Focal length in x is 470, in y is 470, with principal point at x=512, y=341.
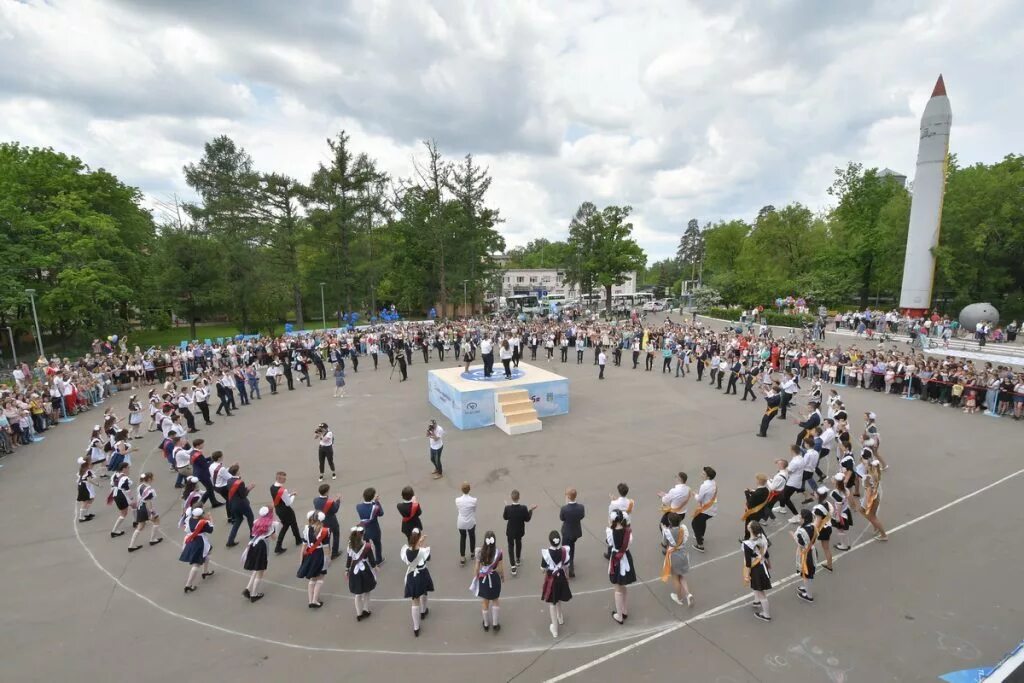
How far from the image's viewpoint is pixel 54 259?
89.8 ft

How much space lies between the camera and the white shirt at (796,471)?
812 centimetres

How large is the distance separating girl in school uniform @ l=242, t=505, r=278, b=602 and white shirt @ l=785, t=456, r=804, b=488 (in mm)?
8347

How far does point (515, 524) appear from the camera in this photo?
6.74 m

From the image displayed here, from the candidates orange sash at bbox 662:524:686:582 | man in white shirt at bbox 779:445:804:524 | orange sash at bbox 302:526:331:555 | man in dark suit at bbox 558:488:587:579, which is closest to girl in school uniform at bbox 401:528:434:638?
orange sash at bbox 302:526:331:555

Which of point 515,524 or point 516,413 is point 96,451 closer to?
point 515,524

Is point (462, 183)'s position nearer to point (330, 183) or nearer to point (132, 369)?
point (330, 183)

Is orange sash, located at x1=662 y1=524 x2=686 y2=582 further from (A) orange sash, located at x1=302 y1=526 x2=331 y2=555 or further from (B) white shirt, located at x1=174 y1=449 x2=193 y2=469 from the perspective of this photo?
(B) white shirt, located at x1=174 y1=449 x2=193 y2=469

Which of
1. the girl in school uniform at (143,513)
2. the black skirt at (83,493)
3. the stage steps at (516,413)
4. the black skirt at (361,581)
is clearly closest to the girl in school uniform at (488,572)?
the black skirt at (361,581)

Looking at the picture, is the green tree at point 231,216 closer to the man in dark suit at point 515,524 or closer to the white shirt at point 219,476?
the white shirt at point 219,476

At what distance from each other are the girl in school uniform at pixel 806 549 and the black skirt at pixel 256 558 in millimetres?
7156

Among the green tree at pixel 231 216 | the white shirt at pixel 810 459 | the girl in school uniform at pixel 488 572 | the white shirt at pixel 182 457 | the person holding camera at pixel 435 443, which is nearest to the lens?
the girl in school uniform at pixel 488 572

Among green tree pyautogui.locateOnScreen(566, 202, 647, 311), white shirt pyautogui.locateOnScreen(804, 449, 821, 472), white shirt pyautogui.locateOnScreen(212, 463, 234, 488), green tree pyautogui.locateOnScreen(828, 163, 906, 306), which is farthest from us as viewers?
green tree pyautogui.locateOnScreen(566, 202, 647, 311)

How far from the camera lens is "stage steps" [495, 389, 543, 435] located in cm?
1368

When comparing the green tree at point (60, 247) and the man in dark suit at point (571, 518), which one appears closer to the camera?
the man in dark suit at point (571, 518)
